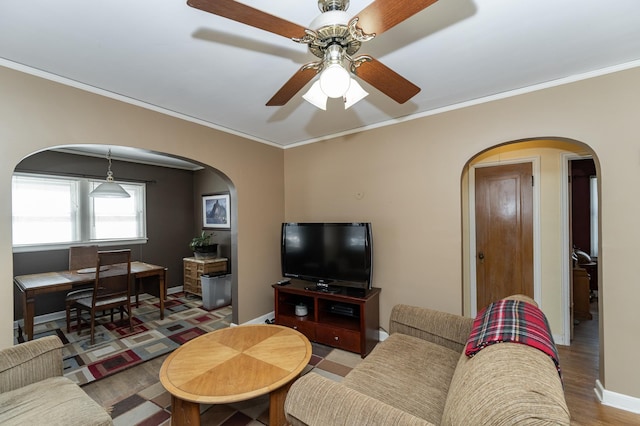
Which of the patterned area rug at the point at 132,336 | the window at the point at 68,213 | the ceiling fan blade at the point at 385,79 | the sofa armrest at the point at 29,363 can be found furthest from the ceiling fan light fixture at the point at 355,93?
the window at the point at 68,213

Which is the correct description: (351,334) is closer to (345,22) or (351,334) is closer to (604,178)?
(604,178)

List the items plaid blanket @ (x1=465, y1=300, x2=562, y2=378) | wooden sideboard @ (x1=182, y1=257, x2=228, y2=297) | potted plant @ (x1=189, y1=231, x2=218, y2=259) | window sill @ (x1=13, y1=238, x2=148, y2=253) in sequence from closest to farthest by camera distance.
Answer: plaid blanket @ (x1=465, y1=300, x2=562, y2=378)
window sill @ (x1=13, y1=238, x2=148, y2=253)
wooden sideboard @ (x1=182, y1=257, x2=228, y2=297)
potted plant @ (x1=189, y1=231, x2=218, y2=259)

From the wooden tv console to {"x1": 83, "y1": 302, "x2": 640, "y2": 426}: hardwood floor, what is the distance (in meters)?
1.40

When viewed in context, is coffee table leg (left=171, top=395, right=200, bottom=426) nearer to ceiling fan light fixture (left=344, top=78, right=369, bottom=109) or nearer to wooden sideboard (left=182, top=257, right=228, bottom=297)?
ceiling fan light fixture (left=344, top=78, right=369, bottom=109)

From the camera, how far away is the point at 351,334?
2.85 meters

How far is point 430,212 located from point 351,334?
58.5 inches

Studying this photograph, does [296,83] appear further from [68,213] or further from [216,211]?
[68,213]

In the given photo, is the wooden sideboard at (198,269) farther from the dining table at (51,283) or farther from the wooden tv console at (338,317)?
the wooden tv console at (338,317)

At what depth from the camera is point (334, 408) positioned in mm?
1193

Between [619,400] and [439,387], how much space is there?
1621 mm

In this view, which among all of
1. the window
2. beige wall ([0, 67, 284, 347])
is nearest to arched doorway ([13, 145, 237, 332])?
the window

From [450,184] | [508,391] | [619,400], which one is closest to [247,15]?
[508,391]

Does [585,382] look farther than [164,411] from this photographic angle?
Yes

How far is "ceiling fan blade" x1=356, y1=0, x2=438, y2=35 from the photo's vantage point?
95cm
